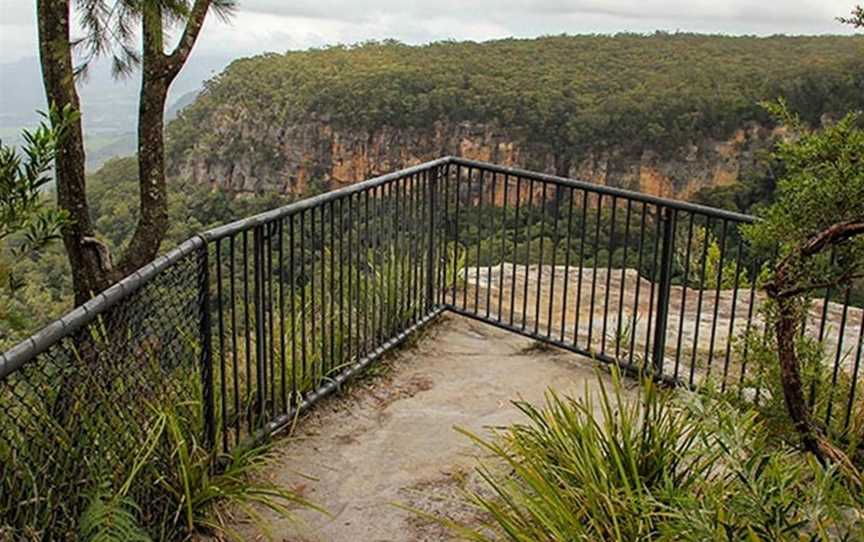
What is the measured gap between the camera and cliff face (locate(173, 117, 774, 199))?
36475mm

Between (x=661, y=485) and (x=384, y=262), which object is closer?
(x=661, y=485)

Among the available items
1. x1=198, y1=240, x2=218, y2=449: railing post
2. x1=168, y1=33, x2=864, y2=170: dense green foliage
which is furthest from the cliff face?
x1=198, y1=240, x2=218, y2=449: railing post

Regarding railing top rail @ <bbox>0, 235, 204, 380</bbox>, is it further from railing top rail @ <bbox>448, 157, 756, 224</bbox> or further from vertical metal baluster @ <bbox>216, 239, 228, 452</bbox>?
railing top rail @ <bbox>448, 157, 756, 224</bbox>

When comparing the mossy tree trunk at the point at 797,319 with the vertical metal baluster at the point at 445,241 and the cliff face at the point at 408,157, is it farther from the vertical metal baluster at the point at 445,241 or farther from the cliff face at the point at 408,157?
the cliff face at the point at 408,157

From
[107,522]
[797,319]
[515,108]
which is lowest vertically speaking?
[515,108]

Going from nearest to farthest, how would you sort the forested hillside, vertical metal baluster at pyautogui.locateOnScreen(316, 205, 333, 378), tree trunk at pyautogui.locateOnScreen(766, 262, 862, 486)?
tree trunk at pyautogui.locateOnScreen(766, 262, 862, 486), vertical metal baluster at pyautogui.locateOnScreen(316, 205, 333, 378), the forested hillside

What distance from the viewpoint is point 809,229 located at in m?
2.83

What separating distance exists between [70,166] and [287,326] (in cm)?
156

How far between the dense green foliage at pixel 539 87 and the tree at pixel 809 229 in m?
29.9

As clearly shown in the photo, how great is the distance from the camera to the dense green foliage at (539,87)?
3625cm

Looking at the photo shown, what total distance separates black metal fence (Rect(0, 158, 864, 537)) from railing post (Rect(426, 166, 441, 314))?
0.04ft

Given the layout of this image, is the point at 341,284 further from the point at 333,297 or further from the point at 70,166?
the point at 70,166

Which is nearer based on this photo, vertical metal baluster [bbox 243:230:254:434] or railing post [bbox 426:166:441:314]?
vertical metal baluster [bbox 243:230:254:434]

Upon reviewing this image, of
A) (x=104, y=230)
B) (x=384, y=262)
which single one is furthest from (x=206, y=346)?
(x=104, y=230)
